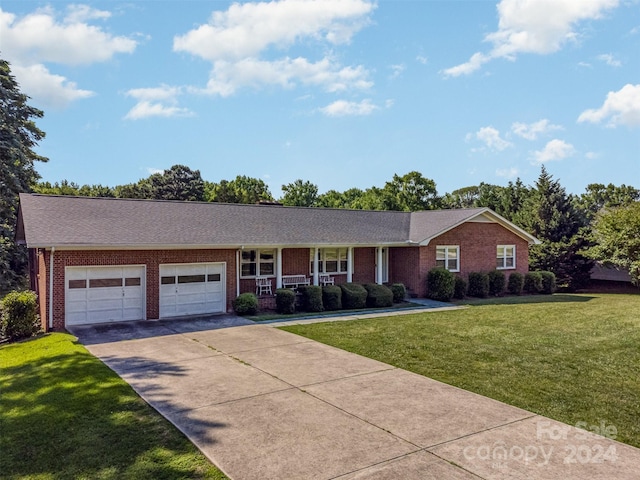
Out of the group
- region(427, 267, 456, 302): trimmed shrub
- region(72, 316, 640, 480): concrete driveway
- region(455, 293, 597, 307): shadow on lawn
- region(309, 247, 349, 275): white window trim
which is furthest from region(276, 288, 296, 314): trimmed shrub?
region(455, 293, 597, 307): shadow on lawn

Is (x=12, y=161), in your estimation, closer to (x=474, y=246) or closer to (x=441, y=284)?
(x=441, y=284)

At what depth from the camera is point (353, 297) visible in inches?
737

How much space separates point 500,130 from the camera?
2289 cm

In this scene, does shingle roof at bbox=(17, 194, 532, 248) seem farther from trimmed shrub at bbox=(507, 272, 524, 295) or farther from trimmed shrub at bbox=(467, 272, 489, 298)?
trimmed shrub at bbox=(507, 272, 524, 295)

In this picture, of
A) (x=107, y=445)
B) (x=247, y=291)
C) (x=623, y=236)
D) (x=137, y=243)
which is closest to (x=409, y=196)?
(x=623, y=236)

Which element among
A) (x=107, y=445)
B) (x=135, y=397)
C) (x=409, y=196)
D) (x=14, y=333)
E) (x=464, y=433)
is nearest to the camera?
(x=107, y=445)

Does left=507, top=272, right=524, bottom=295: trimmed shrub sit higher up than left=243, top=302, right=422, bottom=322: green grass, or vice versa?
left=507, top=272, right=524, bottom=295: trimmed shrub

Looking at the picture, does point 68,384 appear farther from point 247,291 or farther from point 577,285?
point 577,285

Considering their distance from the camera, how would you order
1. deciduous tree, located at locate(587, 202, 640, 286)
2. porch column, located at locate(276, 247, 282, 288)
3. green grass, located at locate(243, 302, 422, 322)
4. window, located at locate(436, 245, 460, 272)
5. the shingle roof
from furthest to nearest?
deciduous tree, located at locate(587, 202, 640, 286) < window, located at locate(436, 245, 460, 272) < porch column, located at locate(276, 247, 282, 288) < green grass, located at locate(243, 302, 422, 322) < the shingle roof

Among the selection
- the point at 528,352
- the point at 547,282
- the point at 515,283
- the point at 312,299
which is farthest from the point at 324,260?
the point at 547,282

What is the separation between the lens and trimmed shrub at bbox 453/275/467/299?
22.0 metres

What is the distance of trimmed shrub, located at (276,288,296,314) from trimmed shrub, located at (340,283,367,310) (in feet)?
8.44

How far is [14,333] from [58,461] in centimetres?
922

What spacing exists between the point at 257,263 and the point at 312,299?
2924 millimetres
